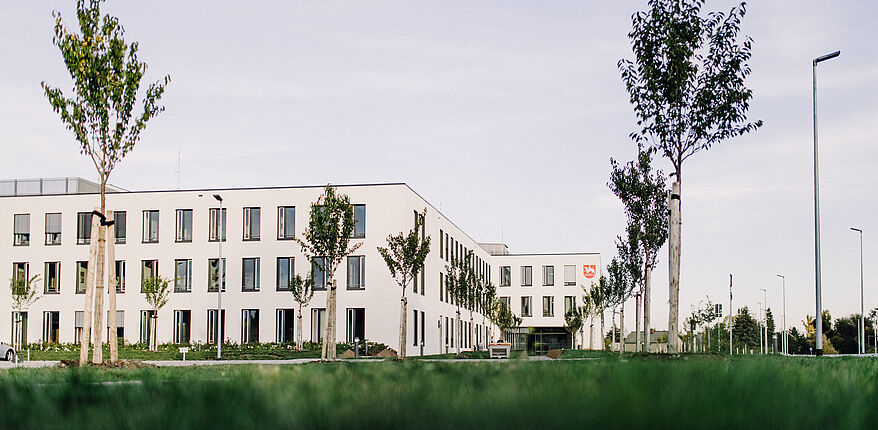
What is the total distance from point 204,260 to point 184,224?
11.2 ft

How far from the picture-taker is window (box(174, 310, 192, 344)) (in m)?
61.0

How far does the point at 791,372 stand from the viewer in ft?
8.79

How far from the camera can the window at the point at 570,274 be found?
104 m

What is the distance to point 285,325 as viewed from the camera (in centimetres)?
5962

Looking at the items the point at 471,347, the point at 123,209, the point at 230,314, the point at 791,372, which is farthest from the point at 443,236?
the point at 791,372

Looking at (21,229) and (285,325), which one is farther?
(21,229)

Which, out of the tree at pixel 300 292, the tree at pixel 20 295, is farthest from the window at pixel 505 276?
the tree at pixel 20 295

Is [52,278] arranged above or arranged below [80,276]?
below

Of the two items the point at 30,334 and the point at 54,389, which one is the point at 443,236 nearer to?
the point at 30,334

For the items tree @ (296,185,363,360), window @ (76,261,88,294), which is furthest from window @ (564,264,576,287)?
tree @ (296,185,363,360)

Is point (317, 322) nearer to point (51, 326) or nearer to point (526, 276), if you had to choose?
point (51, 326)

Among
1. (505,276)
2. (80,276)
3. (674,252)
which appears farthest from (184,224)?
(505,276)

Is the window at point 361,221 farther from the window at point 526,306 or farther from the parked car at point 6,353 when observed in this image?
A: the window at point 526,306

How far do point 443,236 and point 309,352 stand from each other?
1010 inches
